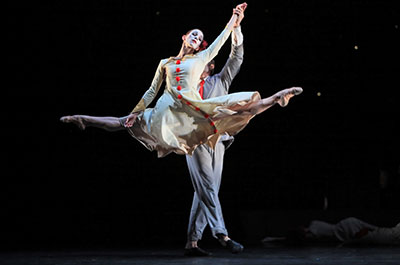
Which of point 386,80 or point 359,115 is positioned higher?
point 386,80

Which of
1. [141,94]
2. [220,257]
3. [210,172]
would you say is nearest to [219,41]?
[210,172]

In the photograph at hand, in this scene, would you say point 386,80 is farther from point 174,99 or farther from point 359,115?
point 174,99

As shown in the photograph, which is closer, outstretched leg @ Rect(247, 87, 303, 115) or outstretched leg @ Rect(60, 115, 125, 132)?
outstretched leg @ Rect(247, 87, 303, 115)

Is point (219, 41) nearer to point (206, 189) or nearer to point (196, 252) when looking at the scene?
point (206, 189)

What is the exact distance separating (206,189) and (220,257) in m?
0.39

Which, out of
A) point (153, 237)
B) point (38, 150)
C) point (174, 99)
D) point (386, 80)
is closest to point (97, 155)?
point (38, 150)

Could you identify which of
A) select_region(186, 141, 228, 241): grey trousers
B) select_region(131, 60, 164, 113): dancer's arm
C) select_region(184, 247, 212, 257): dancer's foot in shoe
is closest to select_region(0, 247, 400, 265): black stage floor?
select_region(184, 247, 212, 257): dancer's foot in shoe

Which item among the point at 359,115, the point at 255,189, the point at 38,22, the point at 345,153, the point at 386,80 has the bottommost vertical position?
the point at 255,189

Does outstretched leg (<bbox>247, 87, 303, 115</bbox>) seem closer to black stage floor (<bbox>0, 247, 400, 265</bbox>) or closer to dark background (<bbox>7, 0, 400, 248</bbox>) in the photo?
black stage floor (<bbox>0, 247, 400, 265</bbox>)

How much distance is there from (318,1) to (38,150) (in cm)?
286

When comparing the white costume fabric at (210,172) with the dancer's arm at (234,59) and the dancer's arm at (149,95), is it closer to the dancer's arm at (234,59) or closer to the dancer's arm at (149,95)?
the dancer's arm at (234,59)

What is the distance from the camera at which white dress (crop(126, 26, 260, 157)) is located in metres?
3.14

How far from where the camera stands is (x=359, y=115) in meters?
5.10

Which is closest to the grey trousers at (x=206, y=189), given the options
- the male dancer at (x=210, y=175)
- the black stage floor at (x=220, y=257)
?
the male dancer at (x=210, y=175)
